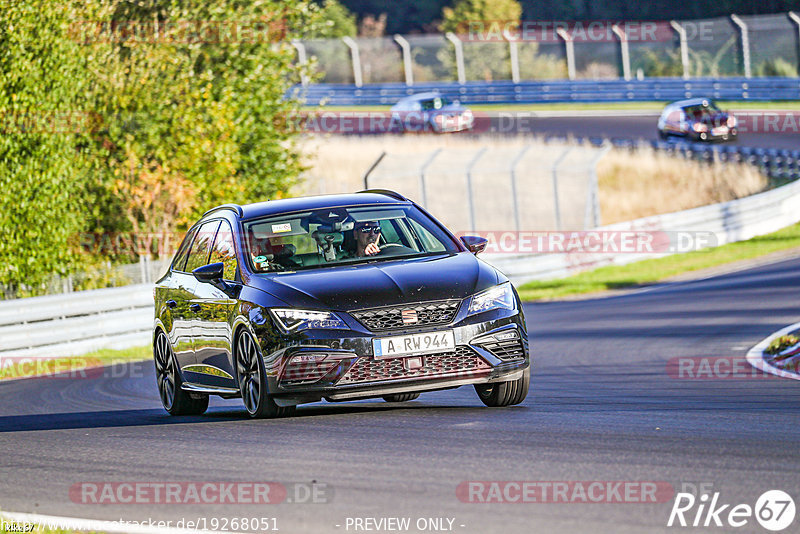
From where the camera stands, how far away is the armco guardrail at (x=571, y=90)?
160 feet

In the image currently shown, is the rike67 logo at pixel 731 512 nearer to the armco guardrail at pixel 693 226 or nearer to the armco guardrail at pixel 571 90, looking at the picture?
the armco guardrail at pixel 693 226

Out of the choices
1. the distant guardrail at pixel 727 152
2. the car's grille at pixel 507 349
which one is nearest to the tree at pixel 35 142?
the car's grille at pixel 507 349

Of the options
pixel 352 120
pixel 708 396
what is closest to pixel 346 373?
pixel 708 396

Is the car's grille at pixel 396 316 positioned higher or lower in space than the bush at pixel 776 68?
higher

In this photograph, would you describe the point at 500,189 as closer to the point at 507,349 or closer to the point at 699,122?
the point at 699,122

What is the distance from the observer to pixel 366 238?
9781 millimetres

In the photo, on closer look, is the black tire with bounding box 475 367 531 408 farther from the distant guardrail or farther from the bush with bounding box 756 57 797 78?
the bush with bounding box 756 57 797 78

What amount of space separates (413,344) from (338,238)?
1.44 meters

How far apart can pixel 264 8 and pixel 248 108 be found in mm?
2603

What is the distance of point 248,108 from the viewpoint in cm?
3016

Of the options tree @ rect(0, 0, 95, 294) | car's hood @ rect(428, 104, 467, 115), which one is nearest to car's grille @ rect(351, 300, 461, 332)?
tree @ rect(0, 0, 95, 294)

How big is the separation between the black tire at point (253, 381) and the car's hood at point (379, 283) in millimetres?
437

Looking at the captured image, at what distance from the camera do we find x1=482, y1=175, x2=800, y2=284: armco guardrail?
2772cm

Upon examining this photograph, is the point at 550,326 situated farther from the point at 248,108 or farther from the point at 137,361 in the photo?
the point at 248,108
